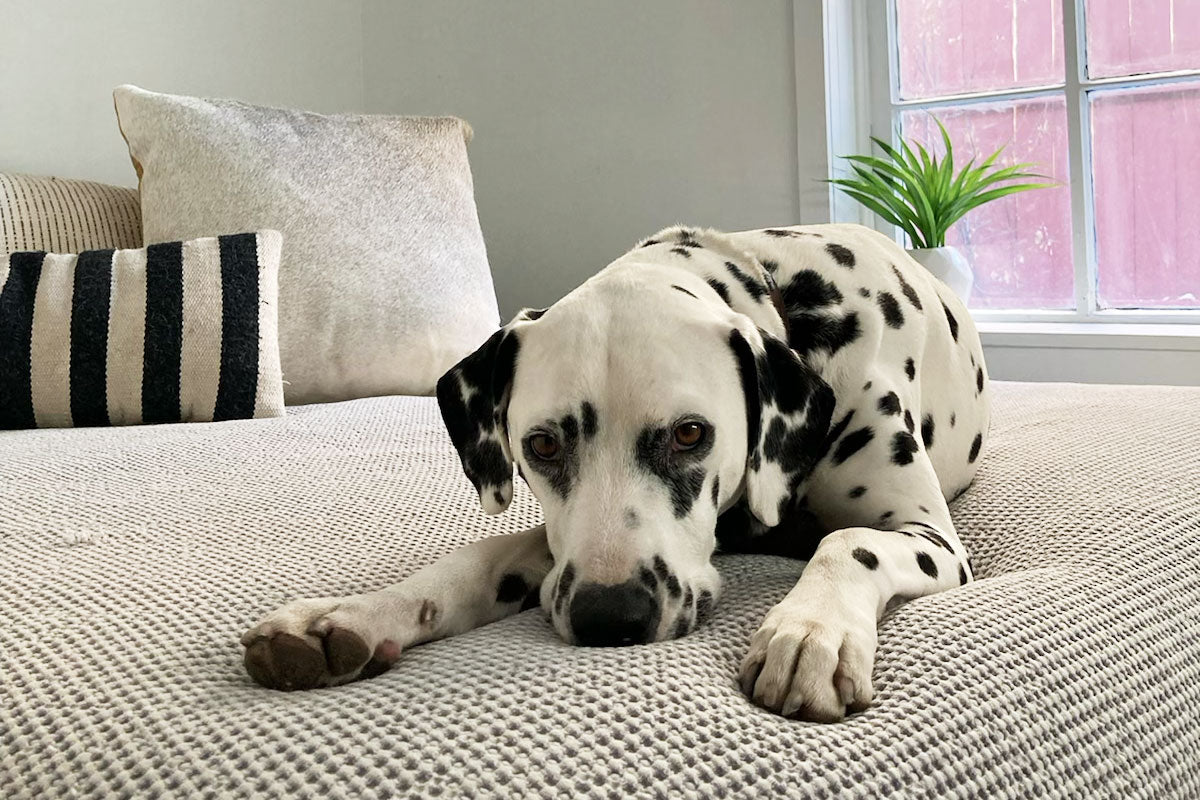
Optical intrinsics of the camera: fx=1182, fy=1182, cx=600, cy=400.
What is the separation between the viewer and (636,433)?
118 cm

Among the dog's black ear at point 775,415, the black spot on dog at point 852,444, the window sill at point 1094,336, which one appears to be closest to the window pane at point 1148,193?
the window sill at point 1094,336

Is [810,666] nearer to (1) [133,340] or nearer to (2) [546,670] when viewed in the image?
(2) [546,670]

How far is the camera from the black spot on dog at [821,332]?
4.74 feet

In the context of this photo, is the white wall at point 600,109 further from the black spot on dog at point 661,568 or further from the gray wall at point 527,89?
the black spot on dog at point 661,568

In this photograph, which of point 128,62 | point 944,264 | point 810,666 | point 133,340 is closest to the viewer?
point 810,666

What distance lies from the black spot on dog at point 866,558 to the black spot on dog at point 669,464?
0.17 metres

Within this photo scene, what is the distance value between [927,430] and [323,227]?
1.78 m

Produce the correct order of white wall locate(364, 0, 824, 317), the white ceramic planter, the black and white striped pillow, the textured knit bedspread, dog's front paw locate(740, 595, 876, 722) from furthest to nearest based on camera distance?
white wall locate(364, 0, 824, 317) → the white ceramic planter → the black and white striped pillow → dog's front paw locate(740, 595, 876, 722) → the textured knit bedspread

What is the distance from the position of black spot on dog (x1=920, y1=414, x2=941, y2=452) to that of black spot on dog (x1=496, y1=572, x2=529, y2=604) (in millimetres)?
594

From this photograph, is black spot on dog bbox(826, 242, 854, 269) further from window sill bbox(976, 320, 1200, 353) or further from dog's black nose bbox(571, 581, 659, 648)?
window sill bbox(976, 320, 1200, 353)


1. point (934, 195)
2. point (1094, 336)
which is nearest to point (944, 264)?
point (934, 195)

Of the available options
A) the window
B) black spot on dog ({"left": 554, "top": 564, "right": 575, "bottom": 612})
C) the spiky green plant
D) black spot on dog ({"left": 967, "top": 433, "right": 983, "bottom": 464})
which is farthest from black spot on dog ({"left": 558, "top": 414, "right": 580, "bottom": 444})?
the window

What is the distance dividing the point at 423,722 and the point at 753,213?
2922mm

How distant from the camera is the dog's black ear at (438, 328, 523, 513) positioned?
1.33m
